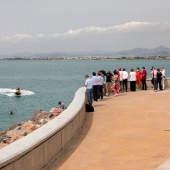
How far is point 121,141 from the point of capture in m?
8.55

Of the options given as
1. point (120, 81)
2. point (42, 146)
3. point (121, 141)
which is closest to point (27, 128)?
point (120, 81)

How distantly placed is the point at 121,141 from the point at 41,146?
284cm

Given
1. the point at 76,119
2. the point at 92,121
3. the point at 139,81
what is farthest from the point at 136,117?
the point at 139,81

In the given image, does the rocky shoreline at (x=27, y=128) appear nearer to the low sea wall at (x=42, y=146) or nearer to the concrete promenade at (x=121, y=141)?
the concrete promenade at (x=121, y=141)

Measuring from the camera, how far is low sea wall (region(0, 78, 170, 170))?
5.20 metres

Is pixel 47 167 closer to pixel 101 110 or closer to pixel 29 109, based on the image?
pixel 101 110

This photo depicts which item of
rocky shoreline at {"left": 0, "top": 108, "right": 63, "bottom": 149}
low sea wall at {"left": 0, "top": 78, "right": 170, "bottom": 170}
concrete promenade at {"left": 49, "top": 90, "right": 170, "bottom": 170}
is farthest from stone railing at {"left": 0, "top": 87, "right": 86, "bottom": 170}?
rocky shoreline at {"left": 0, "top": 108, "right": 63, "bottom": 149}

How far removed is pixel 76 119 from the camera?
9094 millimetres

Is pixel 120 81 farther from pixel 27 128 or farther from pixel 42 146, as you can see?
pixel 42 146

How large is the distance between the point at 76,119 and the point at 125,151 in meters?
1.85

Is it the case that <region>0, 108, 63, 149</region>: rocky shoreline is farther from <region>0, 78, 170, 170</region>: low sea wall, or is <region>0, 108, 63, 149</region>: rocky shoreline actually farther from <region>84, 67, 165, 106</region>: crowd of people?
<region>0, 78, 170, 170</region>: low sea wall

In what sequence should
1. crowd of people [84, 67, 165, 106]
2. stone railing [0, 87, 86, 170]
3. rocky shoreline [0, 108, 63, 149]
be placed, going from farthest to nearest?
rocky shoreline [0, 108, 63, 149] → crowd of people [84, 67, 165, 106] → stone railing [0, 87, 86, 170]

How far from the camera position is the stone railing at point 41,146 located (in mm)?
5203

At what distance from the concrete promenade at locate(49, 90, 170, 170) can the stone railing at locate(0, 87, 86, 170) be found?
216mm
